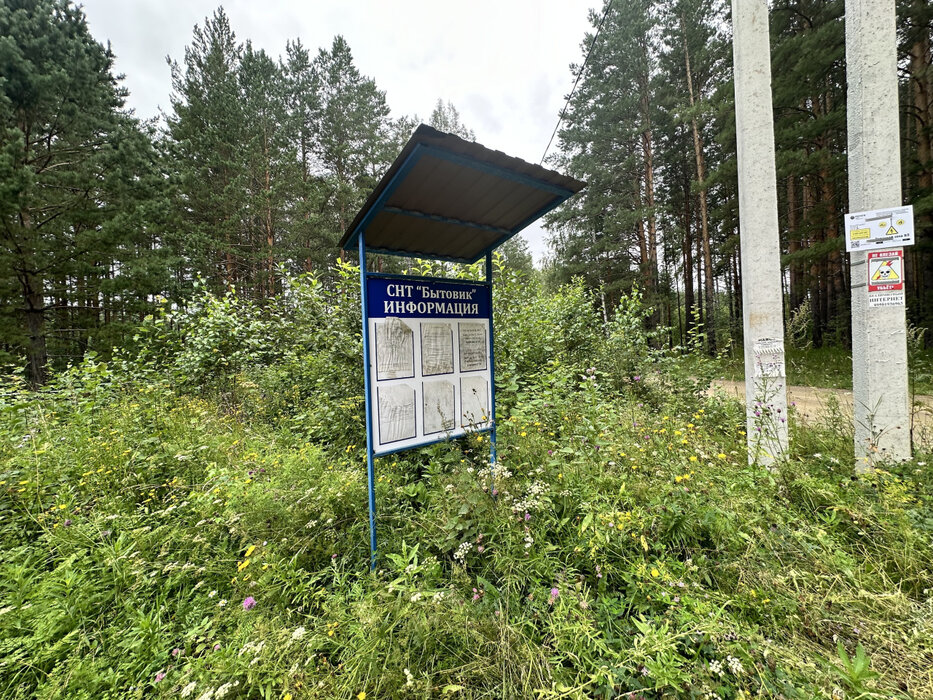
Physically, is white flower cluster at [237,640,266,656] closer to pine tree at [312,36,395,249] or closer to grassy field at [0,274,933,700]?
grassy field at [0,274,933,700]

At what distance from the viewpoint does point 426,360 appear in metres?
2.86

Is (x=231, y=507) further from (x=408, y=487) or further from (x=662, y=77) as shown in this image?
(x=662, y=77)

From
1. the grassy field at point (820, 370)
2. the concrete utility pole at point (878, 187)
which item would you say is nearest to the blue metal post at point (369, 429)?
the concrete utility pole at point (878, 187)

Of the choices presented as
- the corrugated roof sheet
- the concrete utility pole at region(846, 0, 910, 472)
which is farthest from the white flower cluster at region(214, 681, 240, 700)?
the concrete utility pole at region(846, 0, 910, 472)

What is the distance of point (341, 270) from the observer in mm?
5141

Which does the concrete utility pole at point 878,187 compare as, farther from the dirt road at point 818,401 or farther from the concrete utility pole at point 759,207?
the dirt road at point 818,401

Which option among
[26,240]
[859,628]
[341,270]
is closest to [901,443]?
[859,628]

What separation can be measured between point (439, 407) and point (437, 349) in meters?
0.48

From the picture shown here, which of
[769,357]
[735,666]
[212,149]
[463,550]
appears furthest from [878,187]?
[212,149]

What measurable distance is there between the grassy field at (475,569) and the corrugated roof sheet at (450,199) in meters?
1.88

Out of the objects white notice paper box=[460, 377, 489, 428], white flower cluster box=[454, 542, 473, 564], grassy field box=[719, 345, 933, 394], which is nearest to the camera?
white flower cluster box=[454, 542, 473, 564]

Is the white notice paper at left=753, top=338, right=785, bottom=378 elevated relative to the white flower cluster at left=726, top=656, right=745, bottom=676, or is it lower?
elevated

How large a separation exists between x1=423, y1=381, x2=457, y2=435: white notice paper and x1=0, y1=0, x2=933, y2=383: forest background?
402 centimetres

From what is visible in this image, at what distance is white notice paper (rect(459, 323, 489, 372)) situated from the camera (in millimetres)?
3099
